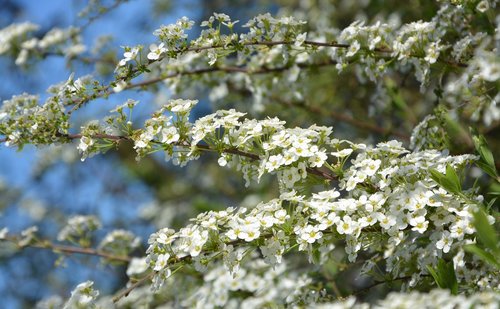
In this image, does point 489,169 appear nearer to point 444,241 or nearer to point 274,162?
point 444,241

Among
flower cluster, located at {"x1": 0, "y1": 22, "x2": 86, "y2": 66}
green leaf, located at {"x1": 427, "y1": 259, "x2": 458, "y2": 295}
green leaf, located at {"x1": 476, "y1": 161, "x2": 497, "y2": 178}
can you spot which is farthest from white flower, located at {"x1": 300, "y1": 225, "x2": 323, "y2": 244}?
flower cluster, located at {"x1": 0, "y1": 22, "x2": 86, "y2": 66}

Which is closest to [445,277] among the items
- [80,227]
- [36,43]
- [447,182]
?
[447,182]

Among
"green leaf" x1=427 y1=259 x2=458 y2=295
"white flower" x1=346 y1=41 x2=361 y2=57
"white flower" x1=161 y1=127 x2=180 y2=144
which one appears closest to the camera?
"green leaf" x1=427 y1=259 x2=458 y2=295

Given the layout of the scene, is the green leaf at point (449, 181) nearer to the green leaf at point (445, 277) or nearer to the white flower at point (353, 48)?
the green leaf at point (445, 277)

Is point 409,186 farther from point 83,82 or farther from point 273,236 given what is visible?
point 83,82

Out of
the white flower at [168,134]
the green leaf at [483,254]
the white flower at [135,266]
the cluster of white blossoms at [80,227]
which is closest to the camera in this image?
the green leaf at [483,254]

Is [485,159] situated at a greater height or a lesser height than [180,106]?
lesser

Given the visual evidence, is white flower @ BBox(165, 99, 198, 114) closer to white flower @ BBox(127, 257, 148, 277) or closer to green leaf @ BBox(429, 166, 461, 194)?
green leaf @ BBox(429, 166, 461, 194)

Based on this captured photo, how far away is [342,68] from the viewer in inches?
104

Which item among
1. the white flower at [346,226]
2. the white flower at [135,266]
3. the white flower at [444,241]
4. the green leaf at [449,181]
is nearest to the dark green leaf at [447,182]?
the green leaf at [449,181]

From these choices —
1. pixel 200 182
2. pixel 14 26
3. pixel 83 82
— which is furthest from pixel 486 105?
pixel 200 182

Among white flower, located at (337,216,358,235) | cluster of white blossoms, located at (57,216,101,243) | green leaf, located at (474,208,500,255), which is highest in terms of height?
cluster of white blossoms, located at (57,216,101,243)

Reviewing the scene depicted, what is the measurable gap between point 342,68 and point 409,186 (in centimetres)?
76

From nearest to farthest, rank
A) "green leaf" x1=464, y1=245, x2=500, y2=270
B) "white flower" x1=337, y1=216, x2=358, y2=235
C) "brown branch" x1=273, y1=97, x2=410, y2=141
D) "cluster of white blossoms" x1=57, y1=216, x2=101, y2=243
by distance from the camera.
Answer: "green leaf" x1=464, y1=245, x2=500, y2=270
"white flower" x1=337, y1=216, x2=358, y2=235
"cluster of white blossoms" x1=57, y1=216, x2=101, y2=243
"brown branch" x1=273, y1=97, x2=410, y2=141
